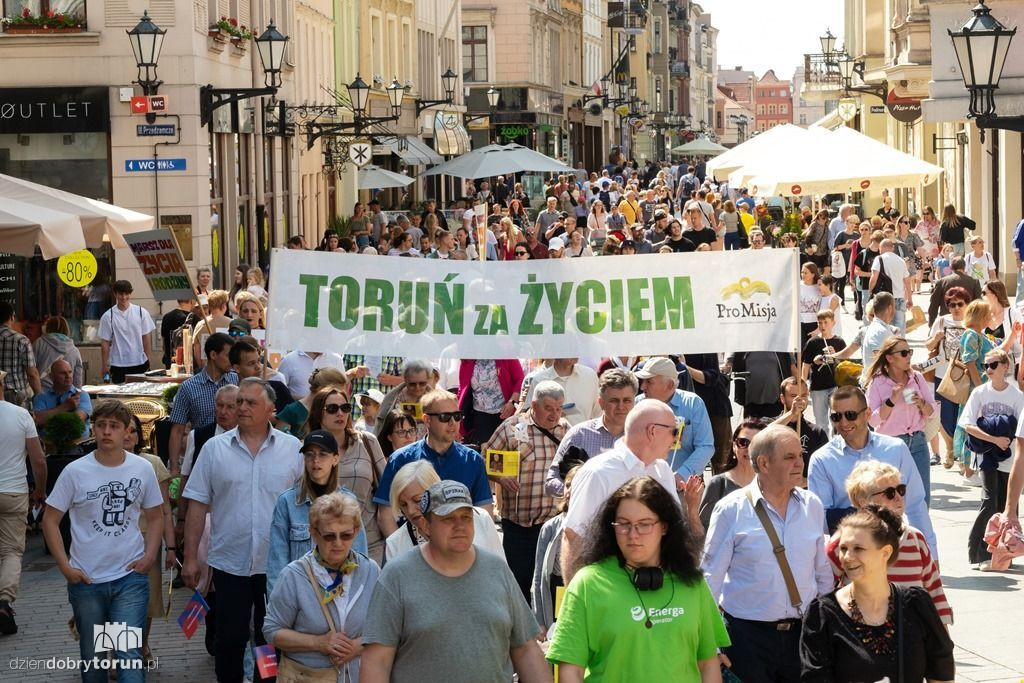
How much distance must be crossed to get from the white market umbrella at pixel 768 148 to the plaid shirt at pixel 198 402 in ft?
43.7

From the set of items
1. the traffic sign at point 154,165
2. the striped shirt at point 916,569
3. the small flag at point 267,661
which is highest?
the traffic sign at point 154,165

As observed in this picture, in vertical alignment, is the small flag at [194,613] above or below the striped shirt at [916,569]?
below

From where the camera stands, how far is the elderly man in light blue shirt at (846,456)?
8.36 meters

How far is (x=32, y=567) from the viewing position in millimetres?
12734

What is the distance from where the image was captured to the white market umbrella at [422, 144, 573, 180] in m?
38.7

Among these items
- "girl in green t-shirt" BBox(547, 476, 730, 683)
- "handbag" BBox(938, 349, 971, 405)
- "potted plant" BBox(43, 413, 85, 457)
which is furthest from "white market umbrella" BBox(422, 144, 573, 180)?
"girl in green t-shirt" BBox(547, 476, 730, 683)

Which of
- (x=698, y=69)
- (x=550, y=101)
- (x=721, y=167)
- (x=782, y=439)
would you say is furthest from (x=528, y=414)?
(x=698, y=69)

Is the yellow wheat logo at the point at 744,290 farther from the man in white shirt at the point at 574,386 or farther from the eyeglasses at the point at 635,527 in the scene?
the eyeglasses at the point at 635,527

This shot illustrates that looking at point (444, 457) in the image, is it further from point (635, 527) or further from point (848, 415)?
point (635, 527)

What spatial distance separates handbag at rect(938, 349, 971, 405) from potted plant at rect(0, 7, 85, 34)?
543 inches

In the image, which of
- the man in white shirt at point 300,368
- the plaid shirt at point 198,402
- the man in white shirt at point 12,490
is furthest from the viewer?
the man in white shirt at point 300,368

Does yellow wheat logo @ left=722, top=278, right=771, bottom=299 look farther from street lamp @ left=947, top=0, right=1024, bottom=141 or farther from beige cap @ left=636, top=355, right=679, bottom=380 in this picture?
street lamp @ left=947, top=0, right=1024, bottom=141

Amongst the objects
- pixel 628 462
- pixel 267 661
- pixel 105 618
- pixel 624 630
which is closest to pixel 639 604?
pixel 624 630

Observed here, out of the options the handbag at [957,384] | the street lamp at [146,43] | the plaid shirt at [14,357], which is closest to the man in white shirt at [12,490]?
the plaid shirt at [14,357]
